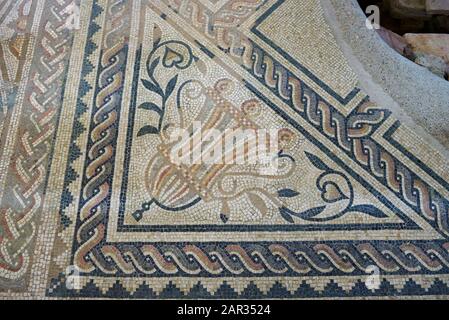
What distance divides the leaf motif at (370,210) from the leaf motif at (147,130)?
0.75 metres

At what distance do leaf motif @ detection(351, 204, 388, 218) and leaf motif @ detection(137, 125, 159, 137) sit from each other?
2.47ft

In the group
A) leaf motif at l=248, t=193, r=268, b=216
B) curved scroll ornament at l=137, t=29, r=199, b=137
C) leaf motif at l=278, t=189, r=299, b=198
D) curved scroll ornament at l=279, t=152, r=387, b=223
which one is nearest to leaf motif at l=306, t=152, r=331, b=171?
curved scroll ornament at l=279, t=152, r=387, b=223

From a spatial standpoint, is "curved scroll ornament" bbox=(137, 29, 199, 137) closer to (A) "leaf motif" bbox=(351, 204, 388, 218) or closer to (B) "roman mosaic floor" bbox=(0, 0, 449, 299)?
(B) "roman mosaic floor" bbox=(0, 0, 449, 299)

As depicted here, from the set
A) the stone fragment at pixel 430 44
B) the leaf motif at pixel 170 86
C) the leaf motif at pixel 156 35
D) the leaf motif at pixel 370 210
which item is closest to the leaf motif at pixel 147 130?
the leaf motif at pixel 170 86

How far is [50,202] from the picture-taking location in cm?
190

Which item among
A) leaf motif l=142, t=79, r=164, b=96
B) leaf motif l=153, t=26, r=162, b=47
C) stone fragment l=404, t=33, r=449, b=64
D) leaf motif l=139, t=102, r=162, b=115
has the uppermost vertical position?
stone fragment l=404, t=33, r=449, b=64

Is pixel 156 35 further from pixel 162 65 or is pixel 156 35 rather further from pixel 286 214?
pixel 286 214

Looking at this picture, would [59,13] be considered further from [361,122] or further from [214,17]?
[361,122]

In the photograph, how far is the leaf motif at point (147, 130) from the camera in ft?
6.65

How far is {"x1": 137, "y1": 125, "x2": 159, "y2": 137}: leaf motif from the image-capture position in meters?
2.03

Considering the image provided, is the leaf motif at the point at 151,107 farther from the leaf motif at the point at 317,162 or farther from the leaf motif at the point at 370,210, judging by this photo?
the leaf motif at the point at 370,210

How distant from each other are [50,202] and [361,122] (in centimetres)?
114

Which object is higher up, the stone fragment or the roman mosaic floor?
the stone fragment

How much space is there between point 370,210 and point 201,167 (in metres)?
0.60
